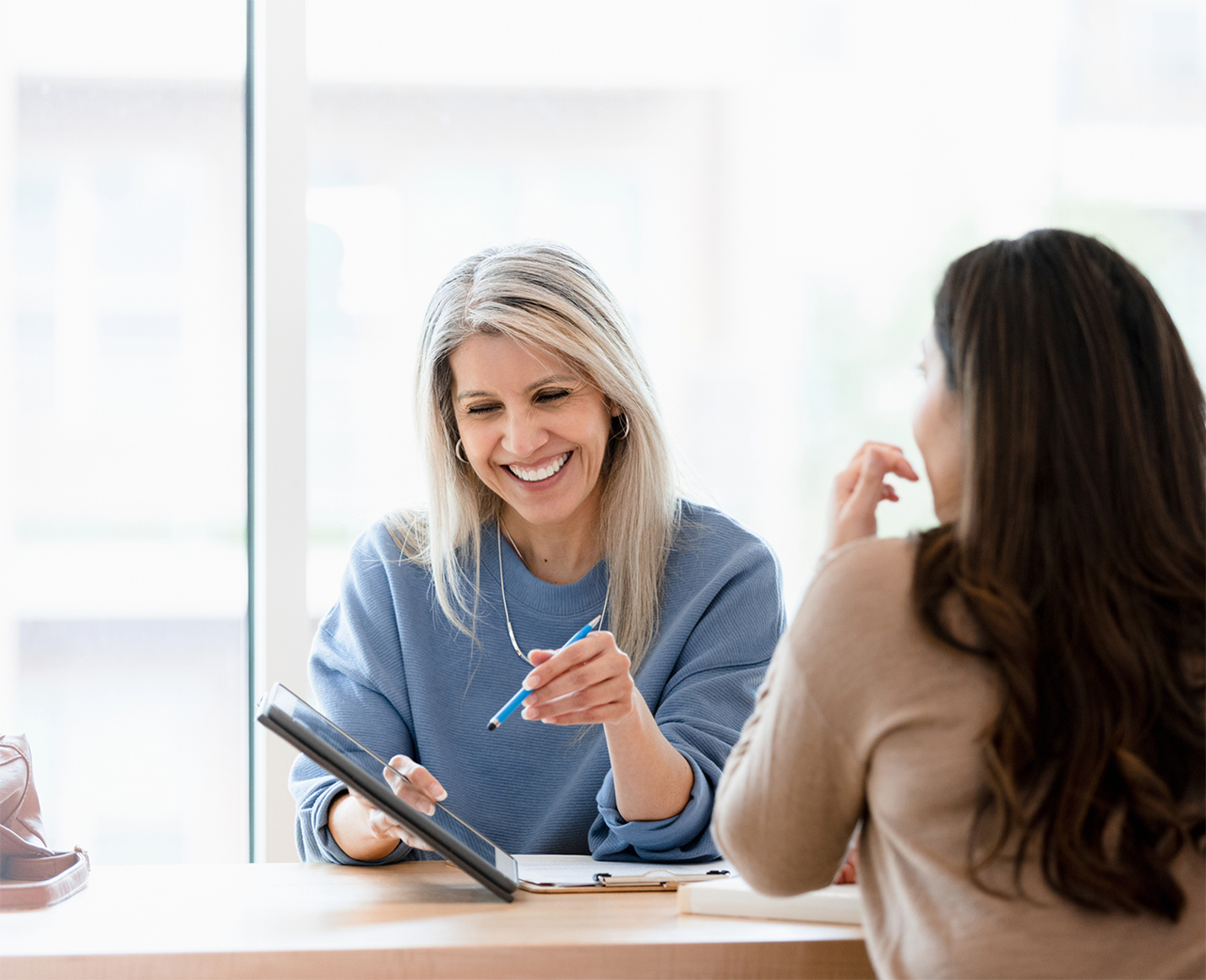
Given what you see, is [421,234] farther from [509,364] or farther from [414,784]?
[414,784]

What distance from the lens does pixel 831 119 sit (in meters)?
2.30

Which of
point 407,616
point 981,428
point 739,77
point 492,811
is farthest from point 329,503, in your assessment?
point 981,428

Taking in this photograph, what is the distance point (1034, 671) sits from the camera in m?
0.80

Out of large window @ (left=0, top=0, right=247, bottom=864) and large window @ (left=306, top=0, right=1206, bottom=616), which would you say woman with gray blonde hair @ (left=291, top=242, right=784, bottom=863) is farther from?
large window @ (left=0, top=0, right=247, bottom=864)

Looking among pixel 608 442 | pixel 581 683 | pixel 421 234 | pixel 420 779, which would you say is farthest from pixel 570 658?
pixel 421 234

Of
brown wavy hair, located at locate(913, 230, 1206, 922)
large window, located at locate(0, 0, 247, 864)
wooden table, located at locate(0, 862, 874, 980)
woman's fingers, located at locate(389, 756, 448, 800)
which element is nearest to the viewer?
brown wavy hair, located at locate(913, 230, 1206, 922)

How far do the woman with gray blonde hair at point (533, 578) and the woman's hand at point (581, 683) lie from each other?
0.70 feet

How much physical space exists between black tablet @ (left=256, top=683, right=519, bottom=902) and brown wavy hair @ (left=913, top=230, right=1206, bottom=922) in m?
0.50

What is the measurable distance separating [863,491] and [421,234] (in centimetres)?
137

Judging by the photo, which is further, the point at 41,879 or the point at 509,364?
the point at 509,364

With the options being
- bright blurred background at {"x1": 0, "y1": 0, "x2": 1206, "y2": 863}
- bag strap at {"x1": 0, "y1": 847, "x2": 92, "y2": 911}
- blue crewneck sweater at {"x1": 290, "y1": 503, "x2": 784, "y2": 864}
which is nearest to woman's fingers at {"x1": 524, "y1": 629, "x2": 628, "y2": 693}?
blue crewneck sweater at {"x1": 290, "y1": 503, "x2": 784, "y2": 864}

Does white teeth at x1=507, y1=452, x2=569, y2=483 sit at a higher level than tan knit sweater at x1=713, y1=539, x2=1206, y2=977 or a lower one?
higher

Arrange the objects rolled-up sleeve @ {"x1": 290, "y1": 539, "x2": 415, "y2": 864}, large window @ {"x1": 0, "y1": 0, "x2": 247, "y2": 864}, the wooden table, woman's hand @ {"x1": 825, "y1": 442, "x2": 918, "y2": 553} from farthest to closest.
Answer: large window @ {"x1": 0, "y1": 0, "x2": 247, "y2": 864} < rolled-up sleeve @ {"x1": 290, "y1": 539, "x2": 415, "y2": 864} < woman's hand @ {"x1": 825, "y1": 442, "x2": 918, "y2": 553} < the wooden table

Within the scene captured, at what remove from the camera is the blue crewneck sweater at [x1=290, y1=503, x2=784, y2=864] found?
1.48 meters
